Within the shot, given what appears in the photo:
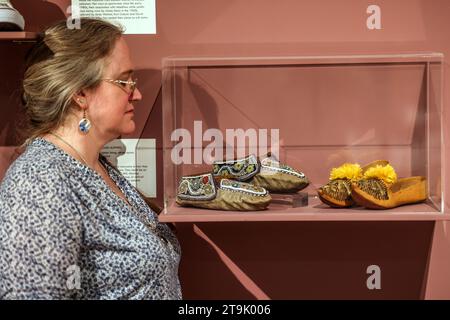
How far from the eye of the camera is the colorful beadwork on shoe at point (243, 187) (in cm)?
147

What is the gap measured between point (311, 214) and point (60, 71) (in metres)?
0.59

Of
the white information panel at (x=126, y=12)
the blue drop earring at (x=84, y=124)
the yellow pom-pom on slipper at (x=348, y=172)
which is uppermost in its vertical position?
the white information panel at (x=126, y=12)

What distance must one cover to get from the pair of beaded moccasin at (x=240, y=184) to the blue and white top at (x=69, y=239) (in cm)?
16

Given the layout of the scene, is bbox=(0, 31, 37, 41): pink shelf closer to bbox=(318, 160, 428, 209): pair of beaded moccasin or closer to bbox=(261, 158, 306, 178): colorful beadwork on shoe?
bbox=(261, 158, 306, 178): colorful beadwork on shoe

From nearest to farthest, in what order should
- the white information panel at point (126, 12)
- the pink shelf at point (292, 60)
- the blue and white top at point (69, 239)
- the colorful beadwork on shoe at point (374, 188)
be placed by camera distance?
the blue and white top at point (69, 239)
the colorful beadwork on shoe at point (374, 188)
the pink shelf at point (292, 60)
the white information panel at point (126, 12)

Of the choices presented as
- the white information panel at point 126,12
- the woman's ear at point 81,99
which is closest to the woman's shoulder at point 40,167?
the woman's ear at point 81,99

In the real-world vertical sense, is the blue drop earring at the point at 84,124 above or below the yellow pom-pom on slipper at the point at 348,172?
above

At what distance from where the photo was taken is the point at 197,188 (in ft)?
4.94

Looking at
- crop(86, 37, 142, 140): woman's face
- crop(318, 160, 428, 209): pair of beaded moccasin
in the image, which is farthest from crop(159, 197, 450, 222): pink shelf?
crop(86, 37, 142, 140): woman's face

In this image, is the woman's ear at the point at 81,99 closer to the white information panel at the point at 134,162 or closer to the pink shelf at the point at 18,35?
the pink shelf at the point at 18,35

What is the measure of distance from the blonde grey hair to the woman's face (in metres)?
0.02
